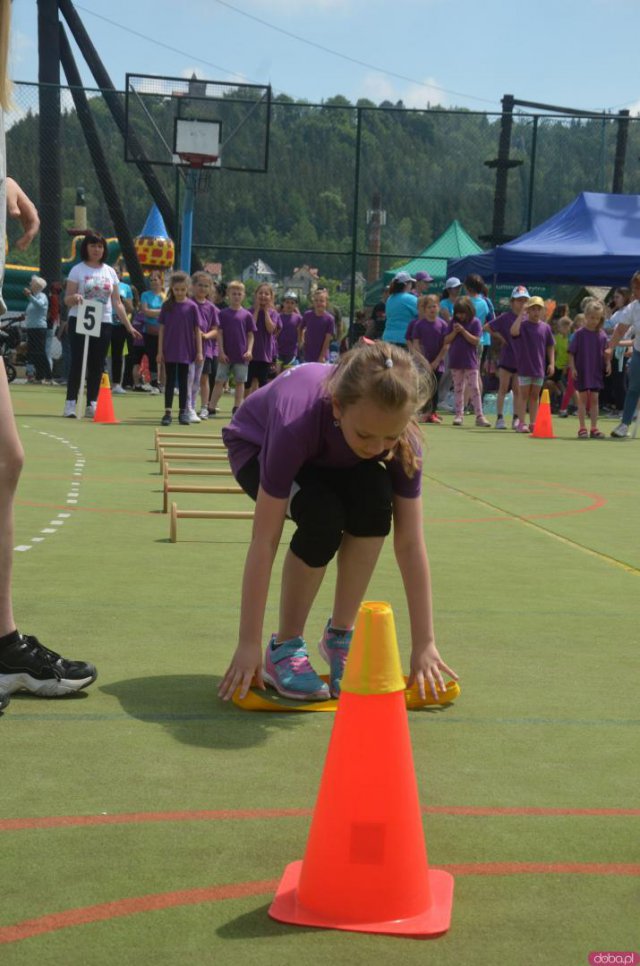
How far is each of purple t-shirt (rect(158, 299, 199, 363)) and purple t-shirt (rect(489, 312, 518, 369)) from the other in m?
4.45

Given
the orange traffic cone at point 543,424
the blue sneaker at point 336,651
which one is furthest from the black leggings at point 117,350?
the blue sneaker at point 336,651

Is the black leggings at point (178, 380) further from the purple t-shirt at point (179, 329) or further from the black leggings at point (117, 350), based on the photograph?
the black leggings at point (117, 350)

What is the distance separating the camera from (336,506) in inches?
163

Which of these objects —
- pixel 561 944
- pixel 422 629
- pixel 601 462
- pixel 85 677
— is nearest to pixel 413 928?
pixel 561 944

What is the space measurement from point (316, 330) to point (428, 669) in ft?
56.7

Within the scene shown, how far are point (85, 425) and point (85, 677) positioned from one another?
12.0 metres

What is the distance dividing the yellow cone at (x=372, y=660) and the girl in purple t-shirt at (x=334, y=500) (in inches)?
41.8

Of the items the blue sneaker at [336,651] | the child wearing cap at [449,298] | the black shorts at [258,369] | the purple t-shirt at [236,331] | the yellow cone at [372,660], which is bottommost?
the blue sneaker at [336,651]

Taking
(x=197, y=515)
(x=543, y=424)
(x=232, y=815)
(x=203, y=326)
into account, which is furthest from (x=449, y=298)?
(x=232, y=815)

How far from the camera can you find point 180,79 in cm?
2500

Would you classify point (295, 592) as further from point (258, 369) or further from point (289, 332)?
point (289, 332)

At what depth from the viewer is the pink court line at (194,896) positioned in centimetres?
252

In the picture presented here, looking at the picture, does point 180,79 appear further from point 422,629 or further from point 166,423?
point 422,629

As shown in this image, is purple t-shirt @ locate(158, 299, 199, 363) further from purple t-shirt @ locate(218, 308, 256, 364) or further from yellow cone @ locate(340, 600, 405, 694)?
yellow cone @ locate(340, 600, 405, 694)
